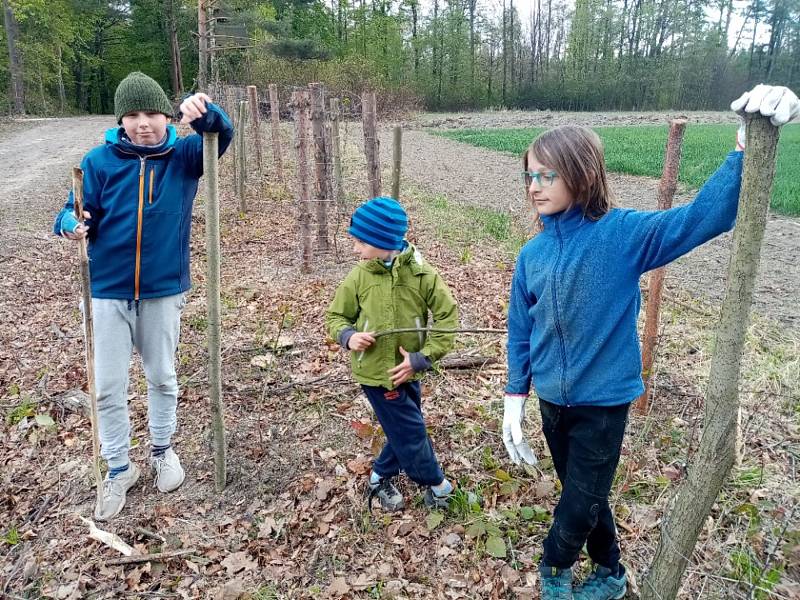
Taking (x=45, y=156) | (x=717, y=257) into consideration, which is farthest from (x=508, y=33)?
(x=717, y=257)

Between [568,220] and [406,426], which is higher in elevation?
[568,220]

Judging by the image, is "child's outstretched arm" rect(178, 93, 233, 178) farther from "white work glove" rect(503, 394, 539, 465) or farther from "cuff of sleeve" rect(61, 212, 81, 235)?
"white work glove" rect(503, 394, 539, 465)

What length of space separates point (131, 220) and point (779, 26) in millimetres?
64780

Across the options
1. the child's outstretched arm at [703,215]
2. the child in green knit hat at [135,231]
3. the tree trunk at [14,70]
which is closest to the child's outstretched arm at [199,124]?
the child in green knit hat at [135,231]

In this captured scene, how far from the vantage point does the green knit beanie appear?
2566 millimetres

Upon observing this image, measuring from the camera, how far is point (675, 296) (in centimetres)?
625

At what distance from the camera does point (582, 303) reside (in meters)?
1.88

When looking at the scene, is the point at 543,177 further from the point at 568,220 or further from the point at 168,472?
the point at 168,472

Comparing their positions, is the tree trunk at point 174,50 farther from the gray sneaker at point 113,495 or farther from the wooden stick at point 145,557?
the wooden stick at point 145,557

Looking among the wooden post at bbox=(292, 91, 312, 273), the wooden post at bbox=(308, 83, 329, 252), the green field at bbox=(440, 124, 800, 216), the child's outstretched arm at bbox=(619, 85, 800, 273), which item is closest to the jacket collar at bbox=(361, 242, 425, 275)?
the child's outstretched arm at bbox=(619, 85, 800, 273)

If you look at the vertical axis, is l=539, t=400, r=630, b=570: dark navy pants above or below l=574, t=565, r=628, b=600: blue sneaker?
above

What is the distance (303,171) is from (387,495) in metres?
4.58

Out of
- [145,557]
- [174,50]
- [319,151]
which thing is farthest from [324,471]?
[174,50]

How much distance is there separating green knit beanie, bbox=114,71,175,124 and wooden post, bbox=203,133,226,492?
306 mm
